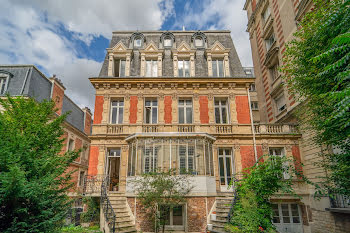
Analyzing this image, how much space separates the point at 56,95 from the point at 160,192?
15633mm

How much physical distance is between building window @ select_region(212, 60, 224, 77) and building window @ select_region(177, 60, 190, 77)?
206cm

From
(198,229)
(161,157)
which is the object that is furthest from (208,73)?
(198,229)

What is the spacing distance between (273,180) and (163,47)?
12.9 meters

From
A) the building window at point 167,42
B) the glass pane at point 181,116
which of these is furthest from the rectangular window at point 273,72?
the building window at point 167,42

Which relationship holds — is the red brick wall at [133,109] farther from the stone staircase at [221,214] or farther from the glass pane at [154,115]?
the stone staircase at [221,214]

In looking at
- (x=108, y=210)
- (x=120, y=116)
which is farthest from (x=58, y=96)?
(x=108, y=210)

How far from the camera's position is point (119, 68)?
15477mm

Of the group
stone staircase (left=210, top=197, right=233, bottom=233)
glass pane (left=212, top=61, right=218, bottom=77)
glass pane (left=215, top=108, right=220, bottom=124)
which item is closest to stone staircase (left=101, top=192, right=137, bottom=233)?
stone staircase (left=210, top=197, right=233, bottom=233)

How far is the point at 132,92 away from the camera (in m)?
14.6

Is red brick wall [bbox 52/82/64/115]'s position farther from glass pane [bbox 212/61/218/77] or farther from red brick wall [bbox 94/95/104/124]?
glass pane [bbox 212/61/218/77]

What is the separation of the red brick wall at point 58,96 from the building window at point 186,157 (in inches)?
536

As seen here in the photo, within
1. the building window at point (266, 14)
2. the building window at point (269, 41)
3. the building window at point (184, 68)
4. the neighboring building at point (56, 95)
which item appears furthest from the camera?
the building window at point (266, 14)

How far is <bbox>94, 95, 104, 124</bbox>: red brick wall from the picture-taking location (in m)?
14.0

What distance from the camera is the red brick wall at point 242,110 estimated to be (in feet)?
47.2
